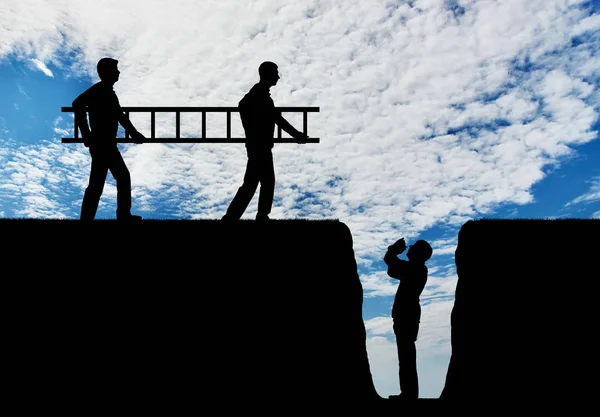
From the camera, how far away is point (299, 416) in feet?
23.0

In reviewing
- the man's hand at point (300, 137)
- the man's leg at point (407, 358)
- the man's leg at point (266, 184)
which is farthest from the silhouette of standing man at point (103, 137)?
the man's leg at point (407, 358)

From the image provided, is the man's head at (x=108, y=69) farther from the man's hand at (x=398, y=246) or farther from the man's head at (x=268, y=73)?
the man's hand at (x=398, y=246)

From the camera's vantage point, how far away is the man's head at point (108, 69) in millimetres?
7859

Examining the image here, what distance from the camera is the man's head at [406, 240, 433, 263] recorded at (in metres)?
7.47

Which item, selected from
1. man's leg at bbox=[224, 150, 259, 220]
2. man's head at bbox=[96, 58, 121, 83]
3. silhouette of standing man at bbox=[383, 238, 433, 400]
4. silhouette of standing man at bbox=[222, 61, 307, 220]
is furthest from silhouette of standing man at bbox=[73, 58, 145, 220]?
silhouette of standing man at bbox=[383, 238, 433, 400]

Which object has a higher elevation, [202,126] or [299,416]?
[202,126]

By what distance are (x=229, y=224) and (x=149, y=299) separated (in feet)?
4.29

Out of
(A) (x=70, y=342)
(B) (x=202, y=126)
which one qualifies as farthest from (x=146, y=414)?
(B) (x=202, y=126)

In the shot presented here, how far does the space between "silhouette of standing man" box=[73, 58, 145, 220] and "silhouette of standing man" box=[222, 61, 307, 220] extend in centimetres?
134

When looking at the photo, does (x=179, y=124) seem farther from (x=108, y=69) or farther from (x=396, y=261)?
(x=396, y=261)

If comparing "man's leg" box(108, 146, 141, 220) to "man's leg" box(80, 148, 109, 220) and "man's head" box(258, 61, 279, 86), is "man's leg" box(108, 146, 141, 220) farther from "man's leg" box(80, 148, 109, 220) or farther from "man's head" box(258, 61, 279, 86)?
"man's head" box(258, 61, 279, 86)

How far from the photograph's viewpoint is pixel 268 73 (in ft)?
25.6

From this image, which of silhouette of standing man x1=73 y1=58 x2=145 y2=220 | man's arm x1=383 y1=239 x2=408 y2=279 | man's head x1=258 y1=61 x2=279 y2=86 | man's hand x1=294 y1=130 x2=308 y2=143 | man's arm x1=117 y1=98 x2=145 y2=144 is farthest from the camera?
man's hand x1=294 y1=130 x2=308 y2=143

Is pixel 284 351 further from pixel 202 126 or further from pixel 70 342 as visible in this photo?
pixel 202 126
